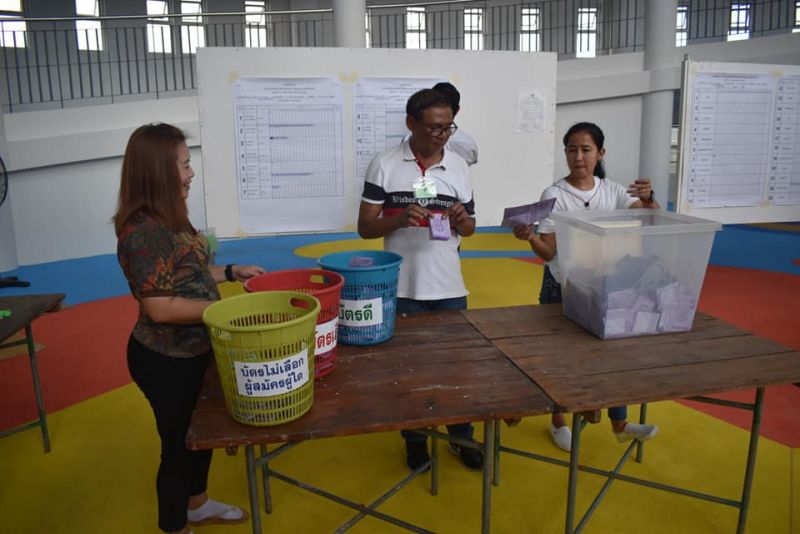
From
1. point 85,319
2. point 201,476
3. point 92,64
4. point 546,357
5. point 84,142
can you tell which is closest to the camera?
point 546,357

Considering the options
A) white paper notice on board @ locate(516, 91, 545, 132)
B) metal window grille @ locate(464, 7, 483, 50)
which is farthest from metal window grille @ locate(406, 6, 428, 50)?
white paper notice on board @ locate(516, 91, 545, 132)

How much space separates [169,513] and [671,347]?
5.20 feet

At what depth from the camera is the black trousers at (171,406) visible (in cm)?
165

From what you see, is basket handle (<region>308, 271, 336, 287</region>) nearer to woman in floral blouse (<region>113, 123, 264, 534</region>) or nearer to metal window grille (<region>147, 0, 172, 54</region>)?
woman in floral blouse (<region>113, 123, 264, 534</region>)

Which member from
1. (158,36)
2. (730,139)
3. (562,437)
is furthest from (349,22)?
(158,36)

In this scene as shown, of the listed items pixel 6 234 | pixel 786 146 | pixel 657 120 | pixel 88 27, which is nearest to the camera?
pixel 786 146

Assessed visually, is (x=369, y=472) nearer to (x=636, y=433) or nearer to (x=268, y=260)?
(x=636, y=433)

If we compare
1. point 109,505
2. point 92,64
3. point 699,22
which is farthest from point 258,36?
point 109,505

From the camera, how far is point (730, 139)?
11.4 ft

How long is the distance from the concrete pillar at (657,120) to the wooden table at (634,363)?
659 centimetres

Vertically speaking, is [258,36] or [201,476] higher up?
[258,36]

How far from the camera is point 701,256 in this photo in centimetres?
174

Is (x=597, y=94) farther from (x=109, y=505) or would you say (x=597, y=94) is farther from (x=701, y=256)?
(x=109, y=505)

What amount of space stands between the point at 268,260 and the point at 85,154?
99.6 inches
